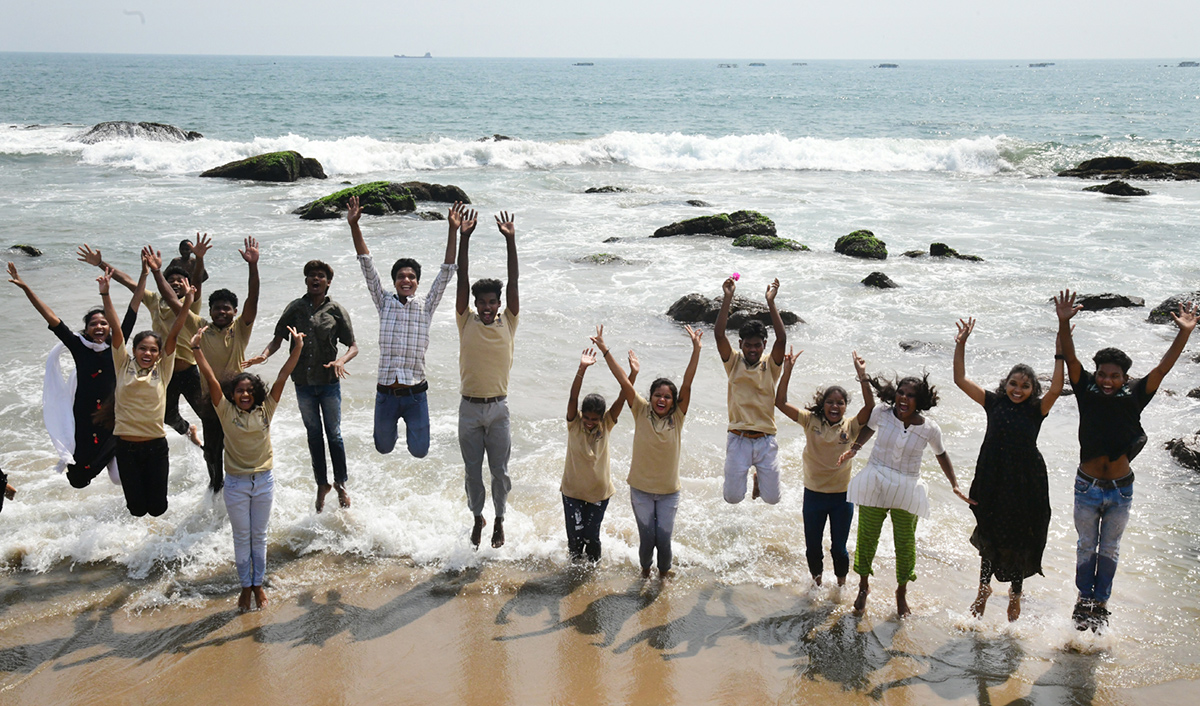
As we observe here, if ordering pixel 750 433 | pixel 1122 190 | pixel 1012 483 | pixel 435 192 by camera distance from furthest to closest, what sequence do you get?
pixel 1122 190, pixel 435 192, pixel 750 433, pixel 1012 483

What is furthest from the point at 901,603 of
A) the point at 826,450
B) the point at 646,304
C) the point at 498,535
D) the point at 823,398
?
the point at 646,304

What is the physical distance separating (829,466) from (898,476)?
1.43 feet

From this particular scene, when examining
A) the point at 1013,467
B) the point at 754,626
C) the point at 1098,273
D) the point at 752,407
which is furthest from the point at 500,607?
the point at 1098,273

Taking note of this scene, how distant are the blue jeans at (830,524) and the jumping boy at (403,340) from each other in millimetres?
2874

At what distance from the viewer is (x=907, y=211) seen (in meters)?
25.4

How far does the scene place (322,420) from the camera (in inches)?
280

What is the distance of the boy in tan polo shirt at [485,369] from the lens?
620cm

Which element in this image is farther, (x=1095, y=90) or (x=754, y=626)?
(x=1095, y=90)

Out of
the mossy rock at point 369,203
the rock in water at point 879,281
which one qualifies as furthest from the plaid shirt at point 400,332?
the mossy rock at point 369,203

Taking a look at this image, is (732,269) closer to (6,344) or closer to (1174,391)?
(1174,391)

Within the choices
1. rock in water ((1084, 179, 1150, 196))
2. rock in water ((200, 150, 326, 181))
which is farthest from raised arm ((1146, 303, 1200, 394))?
rock in water ((200, 150, 326, 181))

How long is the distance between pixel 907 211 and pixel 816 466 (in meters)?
21.4

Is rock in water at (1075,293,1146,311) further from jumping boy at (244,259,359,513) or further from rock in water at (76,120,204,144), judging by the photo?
rock in water at (76,120,204,144)

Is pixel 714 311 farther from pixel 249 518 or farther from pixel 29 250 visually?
pixel 29 250
